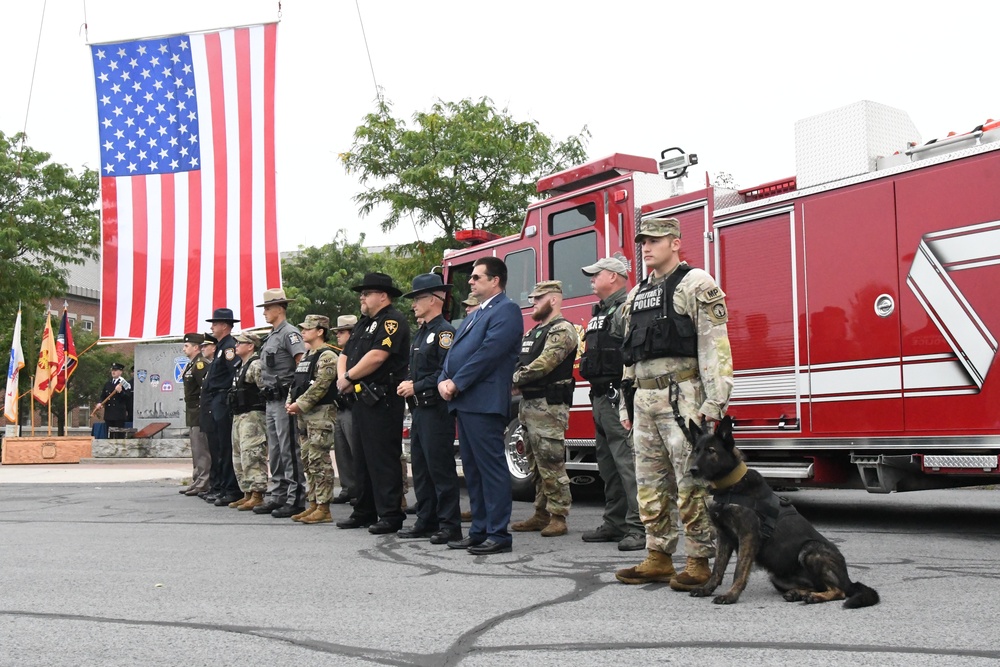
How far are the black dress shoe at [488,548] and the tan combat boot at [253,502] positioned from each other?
3919 millimetres

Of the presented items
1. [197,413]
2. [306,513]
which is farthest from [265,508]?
[197,413]

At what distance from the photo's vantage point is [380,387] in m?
7.40

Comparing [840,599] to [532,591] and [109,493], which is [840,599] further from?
[109,493]

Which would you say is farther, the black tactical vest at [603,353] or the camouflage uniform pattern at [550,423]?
the camouflage uniform pattern at [550,423]

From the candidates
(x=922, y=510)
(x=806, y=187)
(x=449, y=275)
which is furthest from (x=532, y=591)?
(x=449, y=275)

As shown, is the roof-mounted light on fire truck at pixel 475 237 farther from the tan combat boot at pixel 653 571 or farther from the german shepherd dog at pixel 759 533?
the german shepherd dog at pixel 759 533

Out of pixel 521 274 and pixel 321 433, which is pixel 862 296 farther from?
pixel 321 433

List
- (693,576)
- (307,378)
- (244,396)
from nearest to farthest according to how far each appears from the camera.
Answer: (693,576), (307,378), (244,396)

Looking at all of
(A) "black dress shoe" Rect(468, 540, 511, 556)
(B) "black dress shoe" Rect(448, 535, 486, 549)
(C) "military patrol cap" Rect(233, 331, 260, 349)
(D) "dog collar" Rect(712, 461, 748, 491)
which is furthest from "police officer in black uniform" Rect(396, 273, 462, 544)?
(C) "military patrol cap" Rect(233, 331, 260, 349)

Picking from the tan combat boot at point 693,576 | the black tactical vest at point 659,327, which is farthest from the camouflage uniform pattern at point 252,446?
the tan combat boot at point 693,576

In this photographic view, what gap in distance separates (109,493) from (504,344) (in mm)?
7917

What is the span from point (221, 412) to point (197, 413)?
4.52 ft

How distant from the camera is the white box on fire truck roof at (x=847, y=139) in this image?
7453 mm

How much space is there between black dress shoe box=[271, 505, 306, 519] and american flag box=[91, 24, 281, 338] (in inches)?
214
